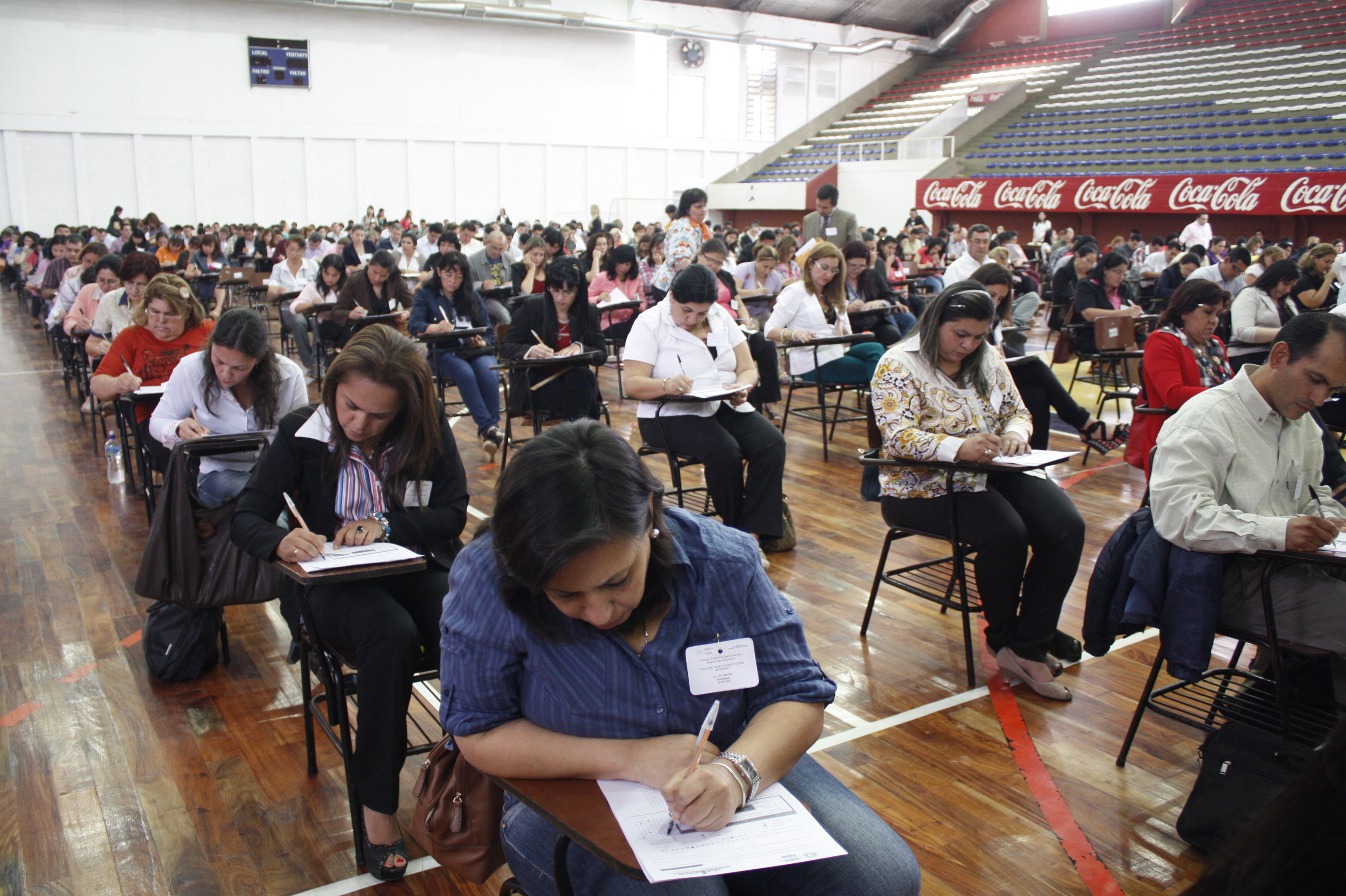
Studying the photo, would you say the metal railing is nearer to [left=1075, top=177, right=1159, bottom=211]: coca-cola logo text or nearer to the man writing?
[left=1075, top=177, right=1159, bottom=211]: coca-cola logo text

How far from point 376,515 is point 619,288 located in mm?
5967

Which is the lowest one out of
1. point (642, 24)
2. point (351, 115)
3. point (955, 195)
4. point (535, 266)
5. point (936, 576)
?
point (936, 576)

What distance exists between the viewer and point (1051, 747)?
2607 millimetres

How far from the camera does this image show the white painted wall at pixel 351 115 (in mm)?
17078

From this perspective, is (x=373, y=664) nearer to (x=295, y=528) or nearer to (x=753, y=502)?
(x=295, y=528)

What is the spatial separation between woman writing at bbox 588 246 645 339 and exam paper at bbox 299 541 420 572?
5536 millimetres

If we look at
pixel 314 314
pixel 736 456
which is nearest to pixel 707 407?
pixel 736 456

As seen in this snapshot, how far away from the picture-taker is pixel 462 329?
5762 mm

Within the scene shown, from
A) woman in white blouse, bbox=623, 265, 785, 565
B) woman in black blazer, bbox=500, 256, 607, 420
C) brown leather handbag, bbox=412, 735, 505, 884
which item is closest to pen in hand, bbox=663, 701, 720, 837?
brown leather handbag, bbox=412, 735, 505, 884

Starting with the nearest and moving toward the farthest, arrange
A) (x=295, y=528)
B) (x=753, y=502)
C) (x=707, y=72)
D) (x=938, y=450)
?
1. (x=295, y=528)
2. (x=938, y=450)
3. (x=753, y=502)
4. (x=707, y=72)

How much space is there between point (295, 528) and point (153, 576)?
0.75 metres

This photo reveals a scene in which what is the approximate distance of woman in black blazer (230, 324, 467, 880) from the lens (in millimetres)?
2027

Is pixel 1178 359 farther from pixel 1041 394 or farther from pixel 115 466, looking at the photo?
pixel 115 466

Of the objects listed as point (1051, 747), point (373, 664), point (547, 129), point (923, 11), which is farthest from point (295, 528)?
point (923, 11)
